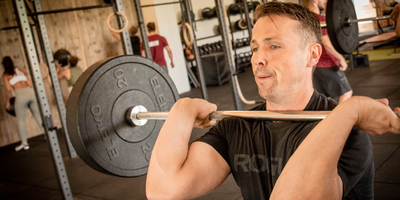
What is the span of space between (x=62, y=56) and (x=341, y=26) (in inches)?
175

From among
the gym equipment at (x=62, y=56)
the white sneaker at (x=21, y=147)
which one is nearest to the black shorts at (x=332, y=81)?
the gym equipment at (x=62, y=56)

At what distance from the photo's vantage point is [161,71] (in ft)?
5.27

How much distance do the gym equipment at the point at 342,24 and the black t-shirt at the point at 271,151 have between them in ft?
3.71

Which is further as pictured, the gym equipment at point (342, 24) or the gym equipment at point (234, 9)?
the gym equipment at point (234, 9)

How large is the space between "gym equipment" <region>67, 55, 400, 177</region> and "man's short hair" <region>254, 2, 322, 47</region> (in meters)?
0.56

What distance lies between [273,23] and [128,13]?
5.97 metres

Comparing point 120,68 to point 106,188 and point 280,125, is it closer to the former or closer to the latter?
point 280,125

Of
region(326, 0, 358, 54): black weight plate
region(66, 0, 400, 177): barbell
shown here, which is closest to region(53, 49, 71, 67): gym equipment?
region(66, 0, 400, 177): barbell

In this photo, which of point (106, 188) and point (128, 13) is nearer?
point (106, 188)

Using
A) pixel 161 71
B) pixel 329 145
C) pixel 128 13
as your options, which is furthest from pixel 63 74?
pixel 329 145

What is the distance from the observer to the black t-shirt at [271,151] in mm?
875

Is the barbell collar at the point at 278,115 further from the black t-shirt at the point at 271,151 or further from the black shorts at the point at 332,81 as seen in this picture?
the black shorts at the point at 332,81

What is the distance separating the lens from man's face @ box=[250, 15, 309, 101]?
1.05m

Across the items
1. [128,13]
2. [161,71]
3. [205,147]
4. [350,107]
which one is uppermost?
[128,13]
